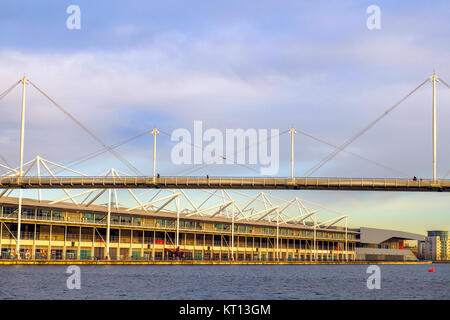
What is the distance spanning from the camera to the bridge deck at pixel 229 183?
82.6 meters

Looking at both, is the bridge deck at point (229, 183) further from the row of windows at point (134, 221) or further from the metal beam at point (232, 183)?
the row of windows at point (134, 221)

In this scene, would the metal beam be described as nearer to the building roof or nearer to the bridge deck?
the bridge deck

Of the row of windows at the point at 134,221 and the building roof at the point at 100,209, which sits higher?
the building roof at the point at 100,209

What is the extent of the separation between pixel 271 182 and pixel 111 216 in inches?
2002

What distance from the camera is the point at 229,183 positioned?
86188 millimetres

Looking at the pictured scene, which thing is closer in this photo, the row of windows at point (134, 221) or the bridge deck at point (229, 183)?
the bridge deck at point (229, 183)

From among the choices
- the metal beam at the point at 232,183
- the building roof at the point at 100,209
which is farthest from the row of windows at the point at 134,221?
the metal beam at the point at 232,183

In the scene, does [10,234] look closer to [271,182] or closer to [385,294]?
[271,182]

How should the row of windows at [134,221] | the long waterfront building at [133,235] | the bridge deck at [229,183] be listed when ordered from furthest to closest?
the long waterfront building at [133,235], the row of windows at [134,221], the bridge deck at [229,183]

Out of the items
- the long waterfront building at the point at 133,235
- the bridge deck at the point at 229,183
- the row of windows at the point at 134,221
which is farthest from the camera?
the long waterfront building at the point at 133,235

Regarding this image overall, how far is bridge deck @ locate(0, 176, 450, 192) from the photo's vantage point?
8262 centimetres

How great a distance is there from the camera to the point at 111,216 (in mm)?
129250

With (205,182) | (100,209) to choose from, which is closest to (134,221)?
(100,209)
